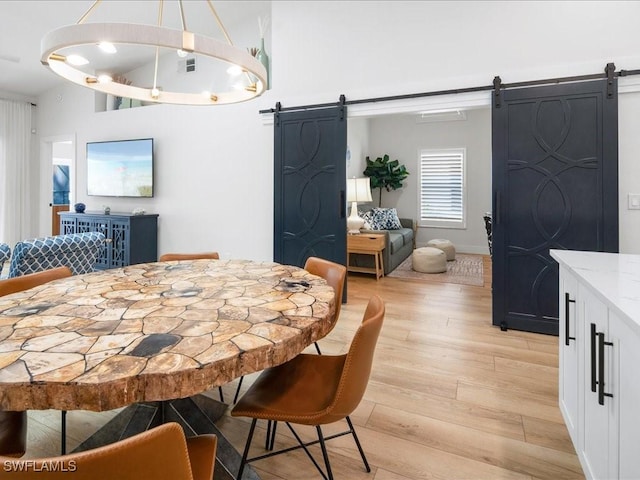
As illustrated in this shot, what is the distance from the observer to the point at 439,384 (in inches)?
92.6

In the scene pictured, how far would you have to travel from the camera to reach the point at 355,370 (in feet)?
3.99

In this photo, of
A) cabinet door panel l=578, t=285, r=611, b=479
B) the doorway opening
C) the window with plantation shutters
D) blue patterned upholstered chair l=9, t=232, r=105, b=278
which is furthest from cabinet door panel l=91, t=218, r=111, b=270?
the window with plantation shutters

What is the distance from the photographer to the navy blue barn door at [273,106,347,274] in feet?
13.2

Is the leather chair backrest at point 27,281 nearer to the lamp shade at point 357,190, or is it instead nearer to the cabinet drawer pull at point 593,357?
the cabinet drawer pull at point 593,357

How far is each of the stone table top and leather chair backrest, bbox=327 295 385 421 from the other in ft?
0.45

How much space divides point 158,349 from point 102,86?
1.79 meters

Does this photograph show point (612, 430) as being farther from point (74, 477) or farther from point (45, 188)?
point (45, 188)

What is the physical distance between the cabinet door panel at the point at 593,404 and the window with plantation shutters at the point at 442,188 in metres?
6.47

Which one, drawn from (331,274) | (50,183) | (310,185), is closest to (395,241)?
(310,185)

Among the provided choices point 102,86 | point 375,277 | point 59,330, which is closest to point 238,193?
point 375,277

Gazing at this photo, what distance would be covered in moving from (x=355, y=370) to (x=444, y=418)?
109cm

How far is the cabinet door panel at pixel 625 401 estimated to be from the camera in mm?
941

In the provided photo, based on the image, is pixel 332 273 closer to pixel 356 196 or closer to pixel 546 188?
pixel 546 188

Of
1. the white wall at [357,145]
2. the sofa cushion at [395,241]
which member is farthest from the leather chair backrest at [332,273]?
the white wall at [357,145]
